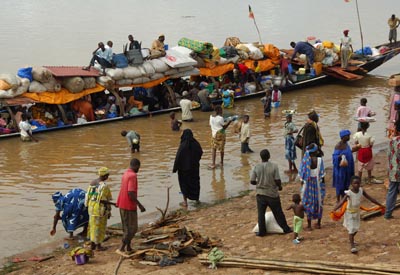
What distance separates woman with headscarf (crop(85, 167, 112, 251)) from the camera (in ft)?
28.1

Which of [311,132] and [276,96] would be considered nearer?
[311,132]

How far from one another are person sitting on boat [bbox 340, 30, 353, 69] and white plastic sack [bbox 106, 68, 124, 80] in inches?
306

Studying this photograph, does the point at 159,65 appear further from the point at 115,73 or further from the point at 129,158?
the point at 129,158

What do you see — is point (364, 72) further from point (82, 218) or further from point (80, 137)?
point (82, 218)

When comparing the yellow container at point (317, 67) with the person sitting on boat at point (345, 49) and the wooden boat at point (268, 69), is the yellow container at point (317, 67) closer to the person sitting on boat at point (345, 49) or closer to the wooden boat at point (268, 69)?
the wooden boat at point (268, 69)

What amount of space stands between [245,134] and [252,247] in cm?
578

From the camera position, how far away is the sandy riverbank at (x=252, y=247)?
24.7 feet

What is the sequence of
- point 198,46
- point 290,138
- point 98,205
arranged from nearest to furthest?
point 98,205 < point 290,138 < point 198,46

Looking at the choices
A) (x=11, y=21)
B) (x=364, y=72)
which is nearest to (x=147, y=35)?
(x=11, y=21)

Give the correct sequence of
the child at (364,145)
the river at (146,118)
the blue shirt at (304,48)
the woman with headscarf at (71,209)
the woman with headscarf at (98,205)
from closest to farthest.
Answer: the woman with headscarf at (98,205), the woman with headscarf at (71,209), the child at (364,145), the river at (146,118), the blue shirt at (304,48)

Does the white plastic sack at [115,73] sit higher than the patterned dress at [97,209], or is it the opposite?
the white plastic sack at [115,73]

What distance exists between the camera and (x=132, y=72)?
17172 mm

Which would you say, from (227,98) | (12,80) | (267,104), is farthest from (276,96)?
(12,80)

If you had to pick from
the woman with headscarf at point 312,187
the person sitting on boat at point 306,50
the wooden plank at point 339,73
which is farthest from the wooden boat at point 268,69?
the woman with headscarf at point 312,187
